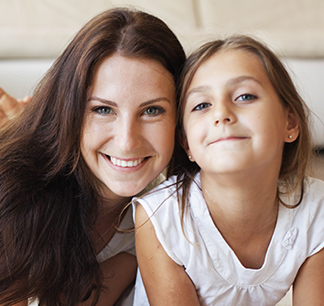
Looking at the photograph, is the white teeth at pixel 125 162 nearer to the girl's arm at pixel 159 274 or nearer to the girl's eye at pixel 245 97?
the girl's arm at pixel 159 274

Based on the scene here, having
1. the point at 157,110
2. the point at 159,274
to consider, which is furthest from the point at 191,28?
the point at 159,274

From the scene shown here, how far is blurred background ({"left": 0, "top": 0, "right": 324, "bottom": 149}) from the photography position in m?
2.06

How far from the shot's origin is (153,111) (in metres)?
1.14

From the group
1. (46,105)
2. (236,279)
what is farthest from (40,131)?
(236,279)

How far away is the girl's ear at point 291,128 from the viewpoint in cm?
109

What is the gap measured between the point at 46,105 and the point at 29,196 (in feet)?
0.83

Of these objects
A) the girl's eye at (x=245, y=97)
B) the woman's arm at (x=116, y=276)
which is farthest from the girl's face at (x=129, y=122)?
the woman's arm at (x=116, y=276)

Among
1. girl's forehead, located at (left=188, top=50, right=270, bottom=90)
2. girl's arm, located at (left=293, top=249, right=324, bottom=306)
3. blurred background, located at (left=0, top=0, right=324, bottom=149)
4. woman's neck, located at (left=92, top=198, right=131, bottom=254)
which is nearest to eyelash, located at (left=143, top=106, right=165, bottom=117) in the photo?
girl's forehead, located at (left=188, top=50, right=270, bottom=90)

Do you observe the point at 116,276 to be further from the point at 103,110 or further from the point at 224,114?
the point at 224,114

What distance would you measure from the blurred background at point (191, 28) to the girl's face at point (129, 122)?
2.95 feet

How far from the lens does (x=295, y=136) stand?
1094mm

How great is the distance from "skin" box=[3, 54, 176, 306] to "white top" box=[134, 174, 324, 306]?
0.09 meters

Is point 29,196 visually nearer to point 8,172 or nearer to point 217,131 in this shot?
point 8,172

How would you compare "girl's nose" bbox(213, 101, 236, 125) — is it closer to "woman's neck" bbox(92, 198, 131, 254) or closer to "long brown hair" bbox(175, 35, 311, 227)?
"long brown hair" bbox(175, 35, 311, 227)
